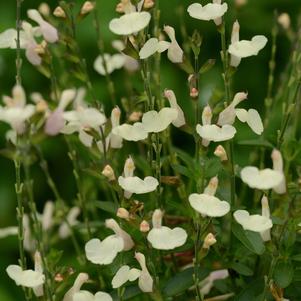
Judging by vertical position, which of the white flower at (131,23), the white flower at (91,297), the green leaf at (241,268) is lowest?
A: the green leaf at (241,268)

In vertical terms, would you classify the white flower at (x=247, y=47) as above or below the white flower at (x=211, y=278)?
above

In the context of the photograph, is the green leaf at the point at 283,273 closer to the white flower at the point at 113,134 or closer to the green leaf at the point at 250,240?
the green leaf at the point at 250,240

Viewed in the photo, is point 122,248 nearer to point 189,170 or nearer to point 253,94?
point 189,170

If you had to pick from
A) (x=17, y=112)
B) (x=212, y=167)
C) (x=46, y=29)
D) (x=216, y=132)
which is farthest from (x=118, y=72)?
(x=17, y=112)

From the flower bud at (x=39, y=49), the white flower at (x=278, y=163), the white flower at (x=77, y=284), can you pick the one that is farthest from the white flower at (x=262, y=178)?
the flower bud at (x=39, y=49)

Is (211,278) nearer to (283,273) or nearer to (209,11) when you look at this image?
(283,273)

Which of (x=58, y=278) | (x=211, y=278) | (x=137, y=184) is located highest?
(x=137, y=184)

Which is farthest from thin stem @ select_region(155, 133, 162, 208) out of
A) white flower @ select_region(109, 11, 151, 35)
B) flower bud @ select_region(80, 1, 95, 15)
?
flower bud @ select_region(80, 1, 95, 15)

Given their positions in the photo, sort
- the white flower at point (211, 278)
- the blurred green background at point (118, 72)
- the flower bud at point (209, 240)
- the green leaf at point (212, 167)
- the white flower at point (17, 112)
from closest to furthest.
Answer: the white flower at point (17, 112) < the flower bud at point (209, 240) < the green leaf at point (212, 167) < the white flower at point (211, 278) < the blurred green background at point (118, 72)
